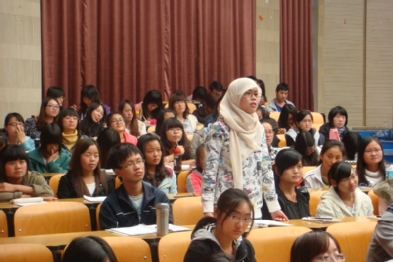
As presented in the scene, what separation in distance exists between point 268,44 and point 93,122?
185 inches

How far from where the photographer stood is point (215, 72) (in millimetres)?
10945

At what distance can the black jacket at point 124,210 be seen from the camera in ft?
13.7

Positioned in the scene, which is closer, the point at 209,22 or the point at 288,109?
the point at 288,109

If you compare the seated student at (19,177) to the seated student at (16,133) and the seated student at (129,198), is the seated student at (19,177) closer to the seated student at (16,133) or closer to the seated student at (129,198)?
the seated student at (129,198)

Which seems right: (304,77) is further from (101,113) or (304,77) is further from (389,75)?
(101,113)

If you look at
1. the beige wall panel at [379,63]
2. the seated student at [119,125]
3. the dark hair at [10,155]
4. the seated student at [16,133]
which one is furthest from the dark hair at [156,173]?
the beige wall panel at [379,63]

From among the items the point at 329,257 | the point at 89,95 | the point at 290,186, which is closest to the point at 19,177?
the point at 290,186

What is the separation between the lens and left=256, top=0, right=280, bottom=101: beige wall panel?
11.6 m

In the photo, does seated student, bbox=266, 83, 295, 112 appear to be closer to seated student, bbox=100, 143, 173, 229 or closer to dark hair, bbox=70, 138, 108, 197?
dark hair, bbox=70, 138, 108, 197

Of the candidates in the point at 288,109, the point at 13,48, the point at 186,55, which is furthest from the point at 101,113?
the point at 186,55

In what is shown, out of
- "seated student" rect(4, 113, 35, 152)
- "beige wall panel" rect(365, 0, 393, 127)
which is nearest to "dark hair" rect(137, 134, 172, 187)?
"seated student" rect(4, 113, 35, 152)

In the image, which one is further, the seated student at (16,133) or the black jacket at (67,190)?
the seated student at (16,133)

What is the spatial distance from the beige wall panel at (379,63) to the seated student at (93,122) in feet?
20.5

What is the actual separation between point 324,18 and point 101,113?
19.0 ft
